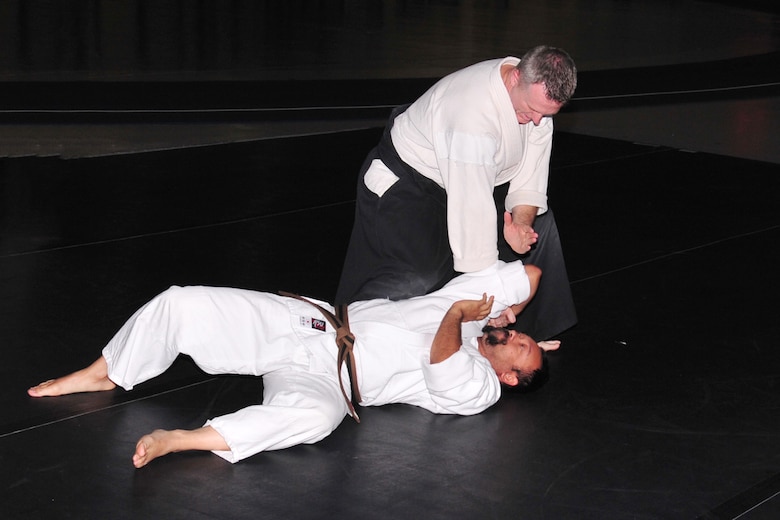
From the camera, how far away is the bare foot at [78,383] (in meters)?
3.20

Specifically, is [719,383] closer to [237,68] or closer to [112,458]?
[112,458]

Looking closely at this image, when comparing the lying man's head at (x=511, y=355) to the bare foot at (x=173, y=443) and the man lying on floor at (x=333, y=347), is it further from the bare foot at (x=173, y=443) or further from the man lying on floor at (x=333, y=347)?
the bare foot at (x=173, y=443)

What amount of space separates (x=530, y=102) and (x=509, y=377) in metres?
0.86

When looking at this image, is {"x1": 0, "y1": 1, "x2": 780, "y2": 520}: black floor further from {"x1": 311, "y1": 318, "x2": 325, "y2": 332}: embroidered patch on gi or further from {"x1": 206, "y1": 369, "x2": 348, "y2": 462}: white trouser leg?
{"x1": 311, "y1": 318, "x2": 325, "y2": 332}: embroidered patch on gi

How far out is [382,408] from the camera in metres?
3.31

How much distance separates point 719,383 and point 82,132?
183 inches

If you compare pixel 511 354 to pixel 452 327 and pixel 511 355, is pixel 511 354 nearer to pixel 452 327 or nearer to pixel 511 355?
pixel 511 355

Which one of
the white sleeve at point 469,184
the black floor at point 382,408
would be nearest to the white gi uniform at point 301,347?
the black floor at point 382,408

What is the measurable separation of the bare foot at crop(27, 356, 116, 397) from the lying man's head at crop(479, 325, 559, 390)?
117 centimetres

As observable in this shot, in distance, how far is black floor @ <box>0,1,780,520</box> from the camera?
2.79 m

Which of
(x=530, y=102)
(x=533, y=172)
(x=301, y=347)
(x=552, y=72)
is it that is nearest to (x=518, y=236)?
(x=533, y=172)

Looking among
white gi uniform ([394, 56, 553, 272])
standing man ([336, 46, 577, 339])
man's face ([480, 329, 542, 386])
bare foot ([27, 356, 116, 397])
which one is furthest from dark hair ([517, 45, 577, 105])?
bare foot ([27, 356, 116, 397])

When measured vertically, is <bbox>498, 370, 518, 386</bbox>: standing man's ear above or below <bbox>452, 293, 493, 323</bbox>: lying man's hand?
below

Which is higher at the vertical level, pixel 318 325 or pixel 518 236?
pixel 518 236
